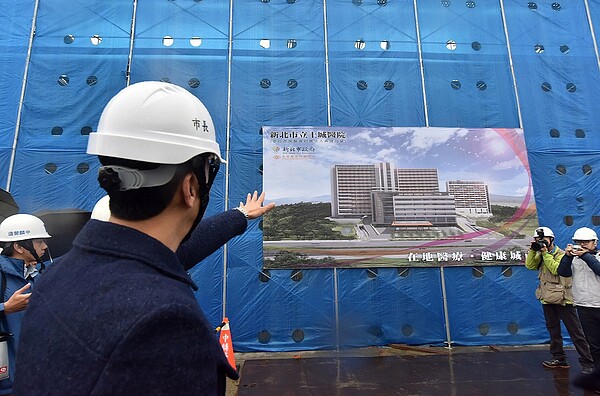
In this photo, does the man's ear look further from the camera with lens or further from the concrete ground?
the camera with lens

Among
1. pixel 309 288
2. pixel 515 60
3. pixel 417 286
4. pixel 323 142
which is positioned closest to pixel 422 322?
pixel 417 286

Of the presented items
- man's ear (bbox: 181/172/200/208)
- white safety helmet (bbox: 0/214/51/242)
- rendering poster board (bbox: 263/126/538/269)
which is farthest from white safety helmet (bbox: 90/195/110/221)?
rendering poster board (bbox: 263/126/538/269)

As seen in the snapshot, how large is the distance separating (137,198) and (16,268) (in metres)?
2.42

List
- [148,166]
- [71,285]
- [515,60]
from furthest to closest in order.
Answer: [515,60], [148,166], [71,285]

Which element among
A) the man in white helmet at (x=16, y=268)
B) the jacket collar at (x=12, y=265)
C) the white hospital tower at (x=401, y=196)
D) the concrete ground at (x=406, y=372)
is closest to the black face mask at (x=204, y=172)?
the man in white helmet at (x=16, y=268)

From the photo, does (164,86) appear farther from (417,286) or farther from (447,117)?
(447,117)

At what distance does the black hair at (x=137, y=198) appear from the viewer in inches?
29.6

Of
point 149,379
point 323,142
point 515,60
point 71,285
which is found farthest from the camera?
point 515,60

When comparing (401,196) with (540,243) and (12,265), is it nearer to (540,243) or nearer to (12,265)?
(540,243)

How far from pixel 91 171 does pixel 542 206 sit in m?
7.70

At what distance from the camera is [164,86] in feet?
2.84

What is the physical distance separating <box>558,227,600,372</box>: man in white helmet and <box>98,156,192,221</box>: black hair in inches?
184

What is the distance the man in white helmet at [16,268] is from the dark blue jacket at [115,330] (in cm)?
191

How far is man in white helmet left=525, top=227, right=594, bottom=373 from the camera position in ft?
13.7
